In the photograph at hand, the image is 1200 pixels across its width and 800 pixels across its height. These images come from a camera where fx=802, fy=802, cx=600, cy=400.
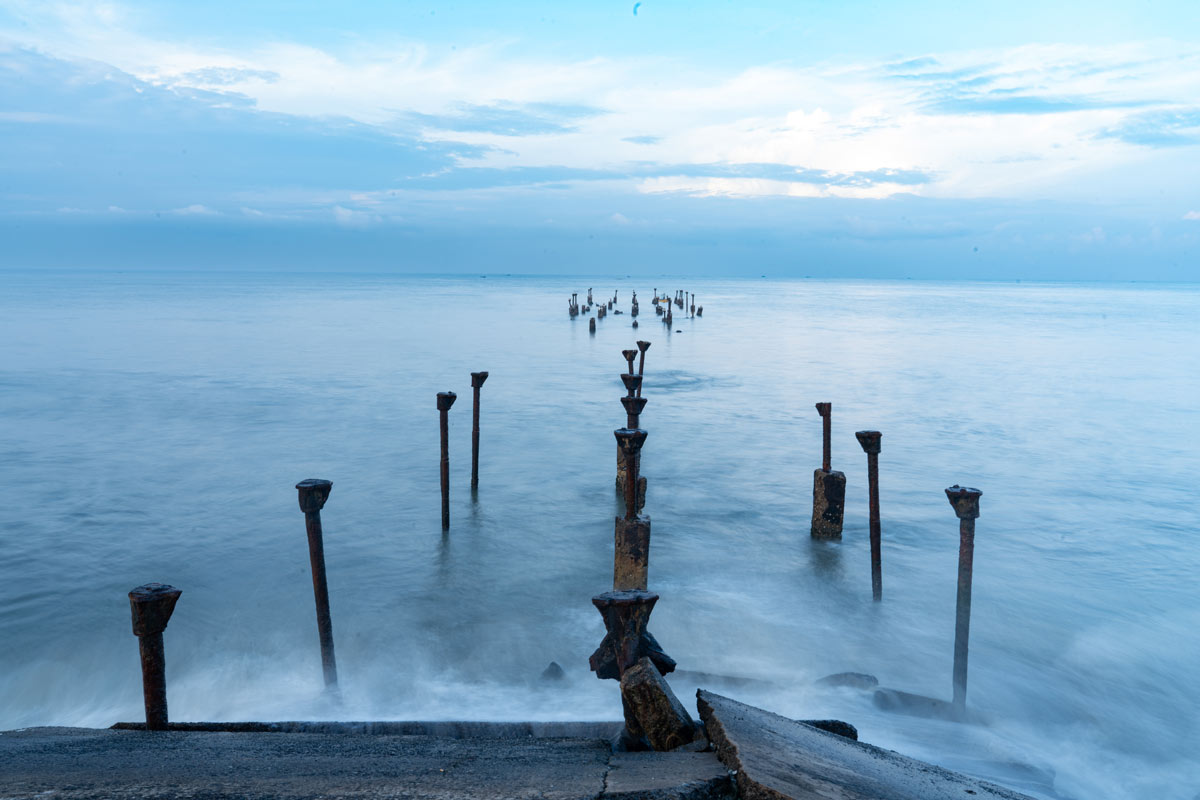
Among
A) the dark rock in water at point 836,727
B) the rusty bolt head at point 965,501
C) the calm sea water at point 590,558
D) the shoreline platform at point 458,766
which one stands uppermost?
the rusty bolt head at point 965,501

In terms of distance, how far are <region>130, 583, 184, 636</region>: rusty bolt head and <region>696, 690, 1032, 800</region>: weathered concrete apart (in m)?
2.90

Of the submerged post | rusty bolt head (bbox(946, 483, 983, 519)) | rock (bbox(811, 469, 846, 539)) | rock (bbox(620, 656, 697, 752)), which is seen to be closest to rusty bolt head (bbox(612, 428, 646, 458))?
rusty bolt head (bbox(946, 483, 983, 519))

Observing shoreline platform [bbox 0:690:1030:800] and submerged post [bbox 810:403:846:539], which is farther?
submerged post [bbox 810:403:846:539]

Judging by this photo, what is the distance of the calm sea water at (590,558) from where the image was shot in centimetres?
813

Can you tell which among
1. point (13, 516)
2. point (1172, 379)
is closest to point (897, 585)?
point (13, 516)

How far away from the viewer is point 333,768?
3.54 meters

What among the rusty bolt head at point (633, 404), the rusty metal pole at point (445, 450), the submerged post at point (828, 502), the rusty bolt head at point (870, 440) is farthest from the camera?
the submerged post at point (828, 502)

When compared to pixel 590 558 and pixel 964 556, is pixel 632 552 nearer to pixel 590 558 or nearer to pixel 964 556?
pixel 964 556

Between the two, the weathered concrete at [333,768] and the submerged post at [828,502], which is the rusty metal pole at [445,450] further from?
the weathered concrete at [333,768]

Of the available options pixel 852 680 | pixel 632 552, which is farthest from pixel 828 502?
pixel 632 552

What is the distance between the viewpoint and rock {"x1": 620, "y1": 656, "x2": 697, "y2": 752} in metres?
3.78

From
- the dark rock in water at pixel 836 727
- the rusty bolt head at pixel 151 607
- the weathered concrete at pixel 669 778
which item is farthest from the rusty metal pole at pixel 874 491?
the rusty bolt head at pixel 151 607

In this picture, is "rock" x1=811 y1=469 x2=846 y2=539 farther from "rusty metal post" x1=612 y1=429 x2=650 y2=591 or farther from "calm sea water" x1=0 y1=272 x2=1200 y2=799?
"rusty metal post" x1=612 y1=429 x2=650 y2=591

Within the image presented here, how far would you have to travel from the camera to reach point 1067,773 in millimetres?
7133
